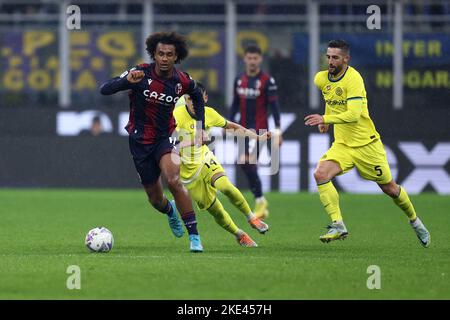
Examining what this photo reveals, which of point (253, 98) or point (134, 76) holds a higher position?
point (134, 76)

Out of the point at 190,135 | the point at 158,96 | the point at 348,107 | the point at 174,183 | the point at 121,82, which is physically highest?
the point at 121,82

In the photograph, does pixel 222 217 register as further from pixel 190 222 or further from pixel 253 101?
pixel 253 101

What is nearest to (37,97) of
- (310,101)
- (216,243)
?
(310,101)

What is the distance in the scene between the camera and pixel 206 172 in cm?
1230

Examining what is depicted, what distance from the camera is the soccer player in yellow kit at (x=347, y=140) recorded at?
39.4 feet

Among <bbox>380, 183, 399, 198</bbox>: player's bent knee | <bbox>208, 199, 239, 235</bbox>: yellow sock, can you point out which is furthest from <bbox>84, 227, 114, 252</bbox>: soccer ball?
<bbox>380, 183, 399, 198</bbox>: player's bent knee

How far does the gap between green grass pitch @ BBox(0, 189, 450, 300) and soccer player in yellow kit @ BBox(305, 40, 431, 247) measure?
0.46 meters

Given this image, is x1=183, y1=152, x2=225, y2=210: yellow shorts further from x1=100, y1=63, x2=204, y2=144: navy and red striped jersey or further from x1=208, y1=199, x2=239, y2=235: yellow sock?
x1=100, y1=63, x2=204, y2=144: navy and red striped jersey

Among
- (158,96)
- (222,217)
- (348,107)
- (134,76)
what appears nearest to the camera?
(134,76)

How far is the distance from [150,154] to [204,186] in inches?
39.3

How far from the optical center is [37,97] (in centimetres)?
2319
